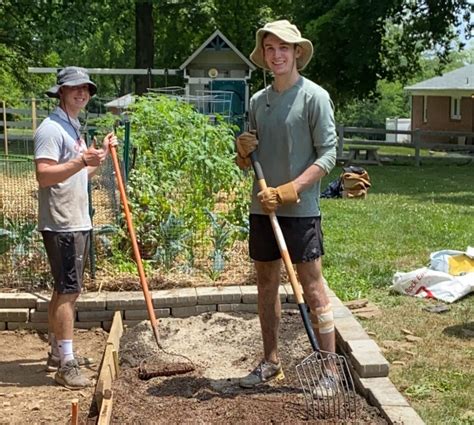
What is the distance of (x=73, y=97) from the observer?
170 inches

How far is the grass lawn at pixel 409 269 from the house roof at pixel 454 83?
2107 centimetres

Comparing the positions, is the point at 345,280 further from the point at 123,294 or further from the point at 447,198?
the point at 447,198

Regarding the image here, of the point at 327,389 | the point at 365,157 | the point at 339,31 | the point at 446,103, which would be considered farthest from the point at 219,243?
the point at 446,103

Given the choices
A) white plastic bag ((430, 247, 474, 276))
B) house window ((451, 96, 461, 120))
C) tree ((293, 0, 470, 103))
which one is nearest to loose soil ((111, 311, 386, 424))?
white plastic bag ((430, 247, 474, 276))

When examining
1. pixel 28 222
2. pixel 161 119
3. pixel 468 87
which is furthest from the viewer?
pixel 468 87

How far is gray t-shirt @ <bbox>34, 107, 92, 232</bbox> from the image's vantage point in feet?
13.8

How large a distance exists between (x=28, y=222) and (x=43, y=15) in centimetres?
1158

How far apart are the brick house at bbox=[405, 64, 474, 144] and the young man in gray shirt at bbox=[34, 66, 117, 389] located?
29083 mm

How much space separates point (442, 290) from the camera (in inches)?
242

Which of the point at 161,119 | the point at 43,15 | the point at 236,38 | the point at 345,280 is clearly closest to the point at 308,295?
the point at 345,280

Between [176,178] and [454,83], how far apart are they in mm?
31441

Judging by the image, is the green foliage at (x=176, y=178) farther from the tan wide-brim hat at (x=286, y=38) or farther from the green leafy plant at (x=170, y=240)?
the tan wide-brim hat at (x=286, y=38)

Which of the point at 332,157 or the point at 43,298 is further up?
the point at 332,157

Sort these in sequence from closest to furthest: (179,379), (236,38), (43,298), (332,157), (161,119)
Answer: (332,157)
(179,379)
(43,298)
(161,119)
(236,38)
